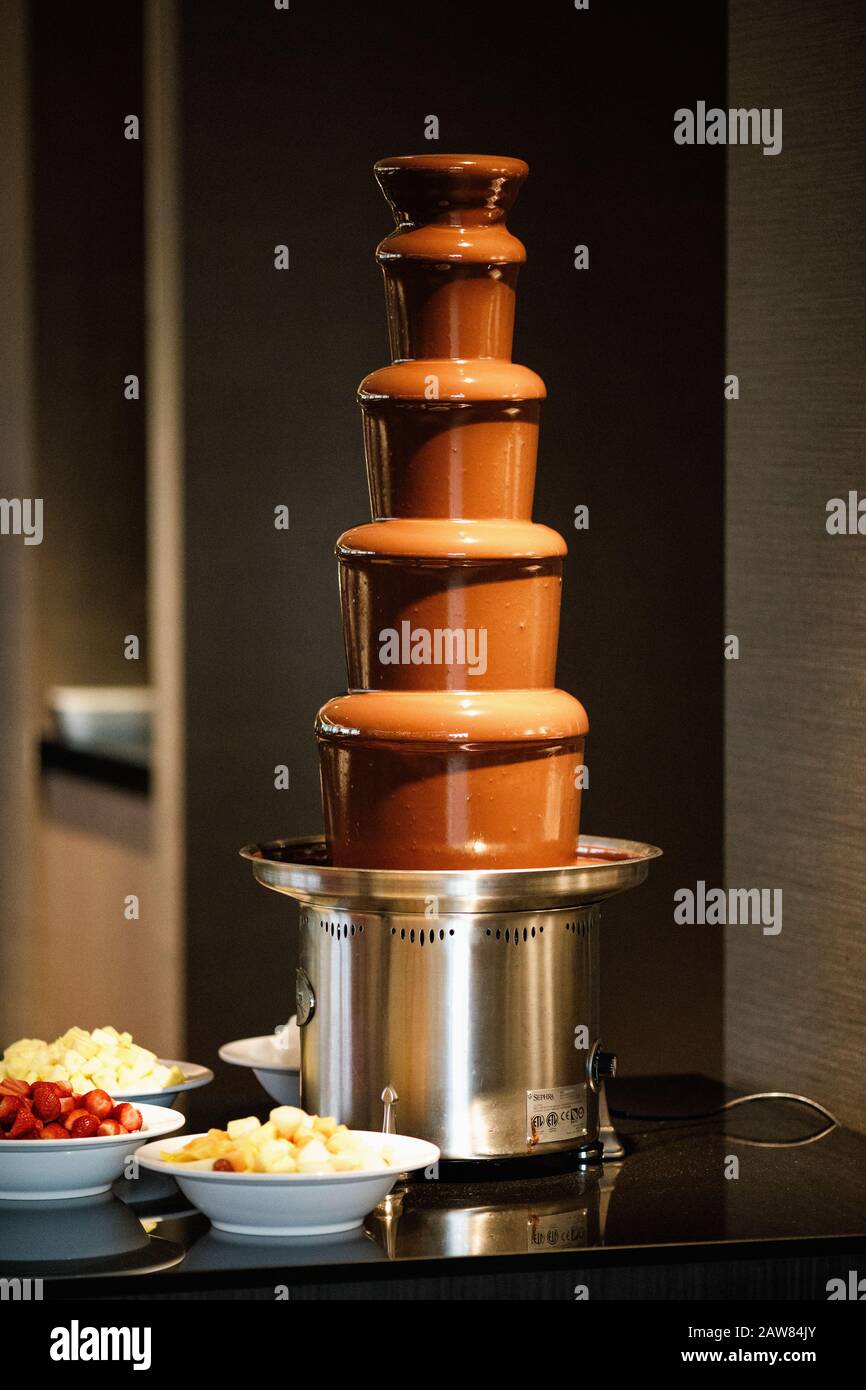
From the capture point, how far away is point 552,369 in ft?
9.62

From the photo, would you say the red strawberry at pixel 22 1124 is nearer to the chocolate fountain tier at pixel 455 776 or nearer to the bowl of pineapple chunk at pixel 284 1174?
the bowl of pineapple chunk at pixel 284 1174

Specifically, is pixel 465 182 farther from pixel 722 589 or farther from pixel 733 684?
pixel 722 589

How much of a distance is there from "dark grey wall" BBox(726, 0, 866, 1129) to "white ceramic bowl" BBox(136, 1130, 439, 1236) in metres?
0.75

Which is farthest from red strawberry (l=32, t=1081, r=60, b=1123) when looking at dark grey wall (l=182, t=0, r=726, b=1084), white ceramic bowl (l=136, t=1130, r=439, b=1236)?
dark grey wall (l=182, t=0, r=726, b=1084)

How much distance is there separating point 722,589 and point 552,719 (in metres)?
1.10

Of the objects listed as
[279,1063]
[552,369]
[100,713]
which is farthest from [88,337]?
[279,1063]

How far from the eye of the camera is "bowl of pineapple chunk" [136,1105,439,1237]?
1621 millimetres

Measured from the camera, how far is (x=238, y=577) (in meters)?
2.94

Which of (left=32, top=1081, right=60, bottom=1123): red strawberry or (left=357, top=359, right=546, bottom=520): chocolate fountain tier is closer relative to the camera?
(left=32, top=1081, right=60, bottom=1123): red strawberry

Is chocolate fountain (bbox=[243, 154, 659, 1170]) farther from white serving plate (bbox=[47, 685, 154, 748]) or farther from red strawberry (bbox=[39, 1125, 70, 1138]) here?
white serving plate (bbox=[47, 685, 154, 748])

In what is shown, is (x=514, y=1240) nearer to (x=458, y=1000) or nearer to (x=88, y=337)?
(x=458, y=1000)

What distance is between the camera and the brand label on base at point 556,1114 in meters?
1.87

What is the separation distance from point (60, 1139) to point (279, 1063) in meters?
0.49
